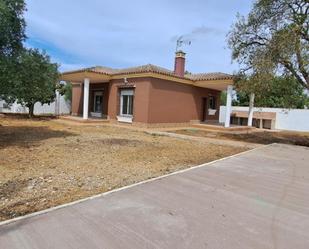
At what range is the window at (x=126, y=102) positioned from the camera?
20188mm

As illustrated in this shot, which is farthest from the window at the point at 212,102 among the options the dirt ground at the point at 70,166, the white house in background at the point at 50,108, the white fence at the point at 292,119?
the white house in background at the point at 50,108

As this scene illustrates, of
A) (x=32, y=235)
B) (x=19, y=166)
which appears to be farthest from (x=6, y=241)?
(x=19, y=166)

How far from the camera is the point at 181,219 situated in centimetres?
402

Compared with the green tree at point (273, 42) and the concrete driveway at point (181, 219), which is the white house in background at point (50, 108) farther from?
the concrete driveway at point (181, 219)

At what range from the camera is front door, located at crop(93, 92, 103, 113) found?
2348 cm

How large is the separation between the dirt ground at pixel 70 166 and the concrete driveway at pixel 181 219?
0.73 metres

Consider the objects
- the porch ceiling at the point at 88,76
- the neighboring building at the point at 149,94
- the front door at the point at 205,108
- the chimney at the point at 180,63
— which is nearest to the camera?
the neighboring building at the point at 149,94

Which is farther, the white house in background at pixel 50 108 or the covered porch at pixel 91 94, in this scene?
the white house in background at pixel 50 108

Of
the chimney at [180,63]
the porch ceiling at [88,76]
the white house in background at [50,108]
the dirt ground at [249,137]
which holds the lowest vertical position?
the dirt ground at [249,137]

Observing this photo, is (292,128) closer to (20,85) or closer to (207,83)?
(207,83)

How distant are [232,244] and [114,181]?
3207 mm

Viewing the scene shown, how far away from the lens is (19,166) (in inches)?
275

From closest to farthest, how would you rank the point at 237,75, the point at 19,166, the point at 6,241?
the point at 6,241 → the point at 19,166 → the point at 237,75

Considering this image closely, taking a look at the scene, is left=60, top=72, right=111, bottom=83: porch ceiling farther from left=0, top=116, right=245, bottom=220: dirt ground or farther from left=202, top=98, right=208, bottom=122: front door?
left=0, top=116, right=245, bottom=220: dirt ground
